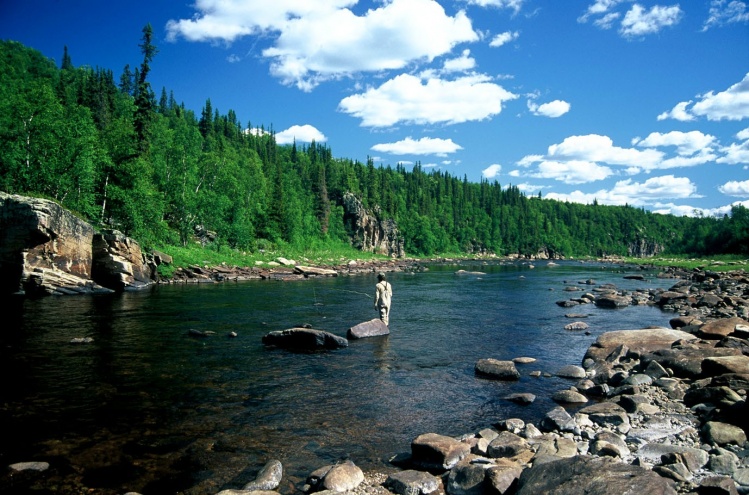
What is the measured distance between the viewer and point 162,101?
17625 centimetres

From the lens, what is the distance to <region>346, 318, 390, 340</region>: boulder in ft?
68.1

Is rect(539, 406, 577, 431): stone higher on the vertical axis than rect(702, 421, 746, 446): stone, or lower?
lower

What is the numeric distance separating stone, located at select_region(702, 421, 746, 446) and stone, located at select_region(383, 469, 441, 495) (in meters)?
6.15

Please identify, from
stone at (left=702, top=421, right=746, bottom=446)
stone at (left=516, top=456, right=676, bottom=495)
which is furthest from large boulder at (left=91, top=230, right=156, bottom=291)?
stone at (left=702, top=421, right=746, bottom=446)

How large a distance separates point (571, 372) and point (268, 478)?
11.9 m

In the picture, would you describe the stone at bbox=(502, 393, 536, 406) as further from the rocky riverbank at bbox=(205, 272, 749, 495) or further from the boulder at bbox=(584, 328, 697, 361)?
the boulder at bbox=(584, 328, 697, 361)

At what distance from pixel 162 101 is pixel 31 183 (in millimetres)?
155739

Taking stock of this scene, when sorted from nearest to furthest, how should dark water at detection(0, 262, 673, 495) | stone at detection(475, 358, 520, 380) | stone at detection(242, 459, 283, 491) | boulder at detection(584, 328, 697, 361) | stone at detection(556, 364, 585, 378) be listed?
stone at detection(242, 459, 283, 491) < dark water at detection(0, 262, 673, 495) < stone at detection(475, 358, 520, 380) < stone at detection(556, 364, 585, 378) < boulder at detection(584, 328, 697, 361)

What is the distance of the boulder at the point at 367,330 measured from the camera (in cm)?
2075

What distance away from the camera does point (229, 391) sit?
42.3 feet

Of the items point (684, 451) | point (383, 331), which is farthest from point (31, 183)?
point (684, 451)

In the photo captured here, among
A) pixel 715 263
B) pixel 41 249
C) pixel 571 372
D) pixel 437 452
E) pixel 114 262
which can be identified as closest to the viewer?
pixel 437 452

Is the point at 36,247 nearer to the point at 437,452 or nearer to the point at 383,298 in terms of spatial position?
the point at 383,298

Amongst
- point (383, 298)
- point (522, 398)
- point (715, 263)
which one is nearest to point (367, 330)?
point (383, 298)
